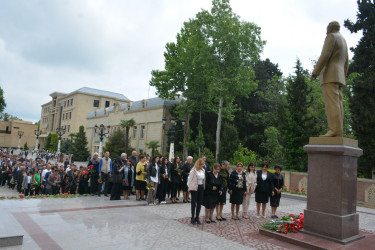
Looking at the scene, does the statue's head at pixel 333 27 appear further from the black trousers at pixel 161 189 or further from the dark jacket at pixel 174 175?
the black trousers at pixel 161 189

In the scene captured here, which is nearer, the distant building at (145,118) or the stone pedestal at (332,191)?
the stone pedestal at (332,191)

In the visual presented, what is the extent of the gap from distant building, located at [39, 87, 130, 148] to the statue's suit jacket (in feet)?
213

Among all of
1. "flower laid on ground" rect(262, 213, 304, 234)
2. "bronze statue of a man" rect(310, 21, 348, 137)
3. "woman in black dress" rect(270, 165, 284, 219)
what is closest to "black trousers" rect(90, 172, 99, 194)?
"woman in black dress" rect(270, 165, 284, 219)

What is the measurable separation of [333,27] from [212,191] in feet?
19.0

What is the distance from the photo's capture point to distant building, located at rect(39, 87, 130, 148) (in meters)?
72.9

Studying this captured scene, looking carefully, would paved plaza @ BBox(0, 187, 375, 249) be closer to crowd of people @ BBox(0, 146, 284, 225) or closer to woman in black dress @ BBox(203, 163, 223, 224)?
woman in black dress @ BBox(203, 163, 223, 224)

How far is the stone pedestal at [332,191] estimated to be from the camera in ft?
22.1

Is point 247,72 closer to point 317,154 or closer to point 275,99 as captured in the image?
point 275,99

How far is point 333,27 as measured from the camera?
783 centimetres

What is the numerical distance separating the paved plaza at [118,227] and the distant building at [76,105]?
203 ft

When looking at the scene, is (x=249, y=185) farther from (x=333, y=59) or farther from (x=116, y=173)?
(x=116, y=173)

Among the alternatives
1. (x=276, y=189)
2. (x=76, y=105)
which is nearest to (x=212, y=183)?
(x=276, y=189)

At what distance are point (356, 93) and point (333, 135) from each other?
13.4m

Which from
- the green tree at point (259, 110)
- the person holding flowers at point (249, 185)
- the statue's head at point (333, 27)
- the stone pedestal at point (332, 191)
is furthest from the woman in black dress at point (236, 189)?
the green tree at point (259, 110)
